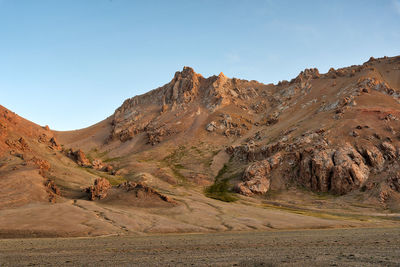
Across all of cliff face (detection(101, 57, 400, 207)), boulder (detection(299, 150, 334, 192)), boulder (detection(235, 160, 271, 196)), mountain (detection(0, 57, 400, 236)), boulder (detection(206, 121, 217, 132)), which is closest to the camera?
A: mountain (detection(0, 57, 400, 236))

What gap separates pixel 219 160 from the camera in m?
126

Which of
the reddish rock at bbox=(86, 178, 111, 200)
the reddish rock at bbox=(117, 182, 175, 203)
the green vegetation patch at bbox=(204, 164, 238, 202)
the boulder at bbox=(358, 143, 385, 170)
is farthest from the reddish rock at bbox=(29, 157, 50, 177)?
the boulder at bbox=(358, 143, 385, 170)

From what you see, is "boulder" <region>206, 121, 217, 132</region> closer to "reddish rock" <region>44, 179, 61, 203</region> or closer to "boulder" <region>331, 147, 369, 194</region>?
"boulder" <region>331, 147, 369, 194</region>

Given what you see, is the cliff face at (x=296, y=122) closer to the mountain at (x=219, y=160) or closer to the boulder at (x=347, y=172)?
the boulder at (x=347, y=172)

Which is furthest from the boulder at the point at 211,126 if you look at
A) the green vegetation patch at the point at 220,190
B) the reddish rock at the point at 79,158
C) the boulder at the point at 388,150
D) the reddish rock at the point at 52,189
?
the reddish rock at the point at 52,189

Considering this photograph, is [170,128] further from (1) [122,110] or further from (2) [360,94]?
(2) [360,94]

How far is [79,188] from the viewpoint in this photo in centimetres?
7038

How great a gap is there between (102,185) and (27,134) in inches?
1800

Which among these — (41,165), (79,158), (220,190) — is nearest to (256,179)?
(220,190)

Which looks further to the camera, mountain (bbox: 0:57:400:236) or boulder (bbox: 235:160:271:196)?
boulder (bbox: 235:160:271:196)

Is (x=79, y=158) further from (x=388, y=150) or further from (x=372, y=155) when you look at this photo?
(x=388, y=150)

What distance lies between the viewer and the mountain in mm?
55188

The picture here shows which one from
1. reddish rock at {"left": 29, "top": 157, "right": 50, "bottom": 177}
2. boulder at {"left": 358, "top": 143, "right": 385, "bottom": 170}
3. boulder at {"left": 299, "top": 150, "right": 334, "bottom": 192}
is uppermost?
boulder at {"left": 358, "top": 143, "right": 385, "bottom": 170}

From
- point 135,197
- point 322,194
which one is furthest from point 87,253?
point 322,194
